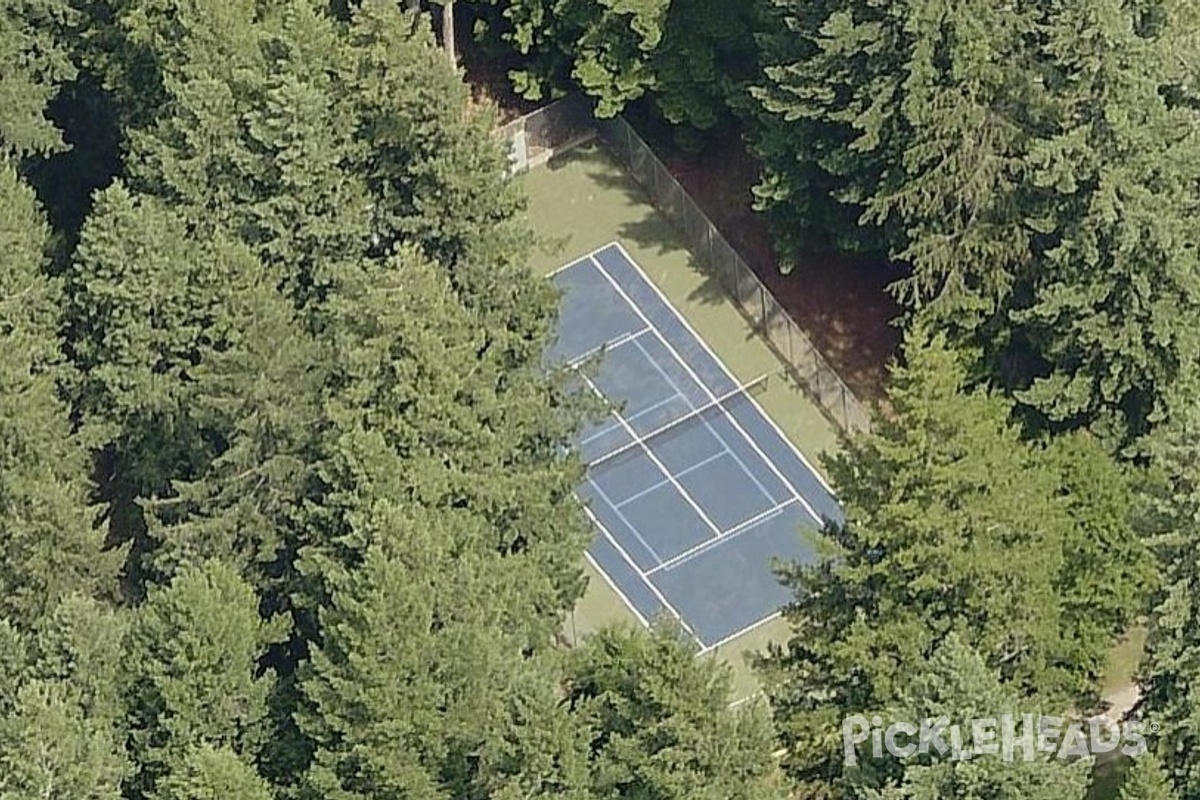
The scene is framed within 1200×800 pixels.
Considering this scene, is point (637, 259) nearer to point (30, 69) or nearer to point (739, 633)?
point (739, 633)

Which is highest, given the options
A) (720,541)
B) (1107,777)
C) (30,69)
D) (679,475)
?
(30,69)

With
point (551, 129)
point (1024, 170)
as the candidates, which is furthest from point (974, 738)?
point (551, 129)

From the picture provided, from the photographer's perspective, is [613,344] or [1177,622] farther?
[613,344]

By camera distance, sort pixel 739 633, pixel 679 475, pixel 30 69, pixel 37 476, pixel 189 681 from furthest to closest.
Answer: pixel 30 69, pixel 679 475, pixel 739 633, pixel 37 476, pixel 189 681

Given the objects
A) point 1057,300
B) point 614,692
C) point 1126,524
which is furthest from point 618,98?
point 614,692

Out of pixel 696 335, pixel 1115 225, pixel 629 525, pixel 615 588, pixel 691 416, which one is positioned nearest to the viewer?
pixel 1115 225

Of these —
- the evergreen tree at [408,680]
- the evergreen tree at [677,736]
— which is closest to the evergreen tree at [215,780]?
the evergreen tree at [408,680]

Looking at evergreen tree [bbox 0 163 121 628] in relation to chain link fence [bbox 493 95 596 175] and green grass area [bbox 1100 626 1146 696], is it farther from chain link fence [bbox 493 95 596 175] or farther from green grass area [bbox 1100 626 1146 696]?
green grass area [bbox 1100 626 1146 696]
